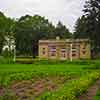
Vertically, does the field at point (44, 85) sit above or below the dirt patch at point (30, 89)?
above

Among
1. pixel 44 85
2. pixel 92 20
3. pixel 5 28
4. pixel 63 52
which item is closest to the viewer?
pixel 44 85

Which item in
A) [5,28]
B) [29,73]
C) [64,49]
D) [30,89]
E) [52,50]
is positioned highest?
[5,28]

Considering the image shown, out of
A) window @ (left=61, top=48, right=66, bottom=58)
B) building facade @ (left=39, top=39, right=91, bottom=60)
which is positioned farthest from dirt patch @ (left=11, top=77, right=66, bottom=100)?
window @ (left=61, top=48, right=66, bottom=58)

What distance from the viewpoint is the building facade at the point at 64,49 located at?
64.9m

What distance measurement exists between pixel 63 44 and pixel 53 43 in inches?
77.8

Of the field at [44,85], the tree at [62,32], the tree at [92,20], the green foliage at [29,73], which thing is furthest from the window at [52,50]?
the field at [44,85]

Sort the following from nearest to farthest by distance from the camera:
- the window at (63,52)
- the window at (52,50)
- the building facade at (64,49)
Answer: the building facade at (64,49) < the window at (63,52) < the window at (52,50)

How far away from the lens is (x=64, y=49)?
65.9 m

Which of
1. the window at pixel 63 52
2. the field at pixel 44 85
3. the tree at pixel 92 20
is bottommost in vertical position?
the field at pixel 44 85

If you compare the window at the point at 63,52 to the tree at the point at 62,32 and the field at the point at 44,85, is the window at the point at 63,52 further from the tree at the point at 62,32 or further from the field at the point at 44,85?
the field at the point at 44,85

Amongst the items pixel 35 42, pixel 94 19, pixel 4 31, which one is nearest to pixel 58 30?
pixel 35 42

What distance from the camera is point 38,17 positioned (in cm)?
8250

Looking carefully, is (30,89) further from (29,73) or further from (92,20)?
(92,20)

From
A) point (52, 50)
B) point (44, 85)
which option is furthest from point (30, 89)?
point (52, 50)
